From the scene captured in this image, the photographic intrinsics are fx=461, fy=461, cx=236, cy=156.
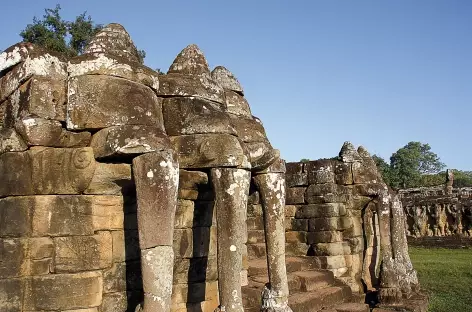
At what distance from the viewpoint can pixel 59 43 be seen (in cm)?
2266

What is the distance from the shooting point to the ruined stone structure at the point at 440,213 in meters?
23.5

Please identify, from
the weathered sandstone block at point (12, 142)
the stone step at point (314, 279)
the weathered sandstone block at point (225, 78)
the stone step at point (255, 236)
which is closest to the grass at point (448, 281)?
the stone step at point (314, 279)

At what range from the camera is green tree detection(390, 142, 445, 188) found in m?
55.9

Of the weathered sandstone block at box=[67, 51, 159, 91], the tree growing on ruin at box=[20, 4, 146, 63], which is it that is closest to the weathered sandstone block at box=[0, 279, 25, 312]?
the weathered sandstone block at box=[67, 51, 159, 91]

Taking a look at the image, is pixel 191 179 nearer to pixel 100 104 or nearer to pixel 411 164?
pixel 100 104

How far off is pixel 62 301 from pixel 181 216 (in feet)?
5.76

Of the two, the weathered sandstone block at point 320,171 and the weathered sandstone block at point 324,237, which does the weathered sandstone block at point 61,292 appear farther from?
the weathered sandstone block at point 320,171

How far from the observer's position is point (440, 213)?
24328 millimetres

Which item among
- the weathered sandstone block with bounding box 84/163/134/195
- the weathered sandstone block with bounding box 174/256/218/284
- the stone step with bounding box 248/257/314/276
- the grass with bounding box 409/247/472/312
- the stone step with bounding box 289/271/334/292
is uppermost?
the weathered sandstone block with bounding box 84/163/134/195

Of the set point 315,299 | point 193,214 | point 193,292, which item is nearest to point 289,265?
point 315,299

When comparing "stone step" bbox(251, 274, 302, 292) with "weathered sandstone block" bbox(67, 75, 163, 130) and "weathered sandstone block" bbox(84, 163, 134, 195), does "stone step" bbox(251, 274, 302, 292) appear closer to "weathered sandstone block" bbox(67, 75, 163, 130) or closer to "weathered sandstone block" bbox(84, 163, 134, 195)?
"weathered sandstone block" bbox(84, 163, 134, 195)

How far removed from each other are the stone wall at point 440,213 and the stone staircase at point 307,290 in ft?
52.1

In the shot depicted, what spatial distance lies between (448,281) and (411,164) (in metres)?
56.5

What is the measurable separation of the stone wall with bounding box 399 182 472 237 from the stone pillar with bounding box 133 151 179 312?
22855 millimetres
